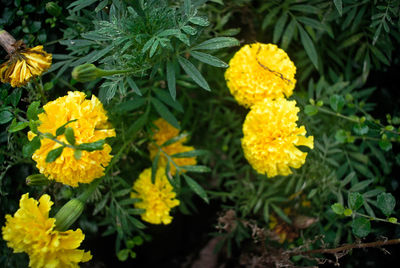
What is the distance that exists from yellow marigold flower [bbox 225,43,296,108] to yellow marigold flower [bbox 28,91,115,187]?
456 mm

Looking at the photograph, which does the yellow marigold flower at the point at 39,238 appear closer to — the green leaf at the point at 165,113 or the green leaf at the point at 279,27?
the green leaf at the point at 165,113

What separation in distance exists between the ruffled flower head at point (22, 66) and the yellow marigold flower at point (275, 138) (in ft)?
1.98

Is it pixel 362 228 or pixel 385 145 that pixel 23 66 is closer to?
pixel 362 228

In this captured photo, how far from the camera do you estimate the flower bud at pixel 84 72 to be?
0.75 meters

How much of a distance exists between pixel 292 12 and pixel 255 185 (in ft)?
2.33

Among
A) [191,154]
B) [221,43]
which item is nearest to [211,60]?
[221,43]

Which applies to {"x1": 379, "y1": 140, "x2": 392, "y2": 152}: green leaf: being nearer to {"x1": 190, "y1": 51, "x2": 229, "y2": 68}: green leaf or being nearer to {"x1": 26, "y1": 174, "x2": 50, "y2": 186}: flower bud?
{"x1": 190, "y1": 51, "x2": 229, "y2": 68}: green leaf

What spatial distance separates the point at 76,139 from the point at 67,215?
0.19 m

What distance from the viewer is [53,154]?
2.32ft

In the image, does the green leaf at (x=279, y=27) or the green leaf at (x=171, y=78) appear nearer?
the green leaf at (x=171, y=78)

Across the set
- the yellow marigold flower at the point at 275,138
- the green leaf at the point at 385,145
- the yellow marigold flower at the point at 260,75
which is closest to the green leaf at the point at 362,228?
the yellow marigold flower at the point at 275,138

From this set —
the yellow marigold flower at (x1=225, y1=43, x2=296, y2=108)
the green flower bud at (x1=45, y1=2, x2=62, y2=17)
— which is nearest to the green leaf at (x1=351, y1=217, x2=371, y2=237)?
the yellow marigold flower at (x1=225, y1=43, x2=296, y2=108)

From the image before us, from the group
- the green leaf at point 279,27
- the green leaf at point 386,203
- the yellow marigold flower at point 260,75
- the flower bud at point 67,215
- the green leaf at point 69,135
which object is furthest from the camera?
the green leaf at point 279,27

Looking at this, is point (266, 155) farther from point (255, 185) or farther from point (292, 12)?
point (292, 12)
